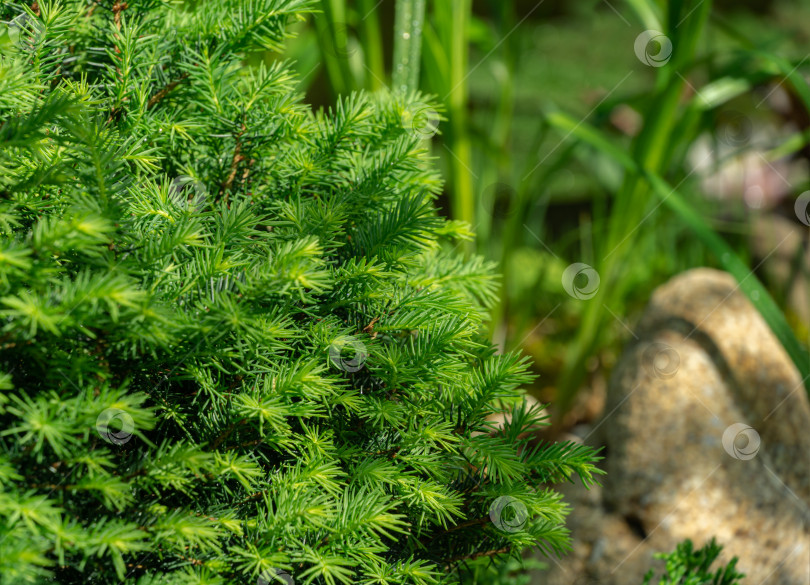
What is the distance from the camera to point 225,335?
437mm

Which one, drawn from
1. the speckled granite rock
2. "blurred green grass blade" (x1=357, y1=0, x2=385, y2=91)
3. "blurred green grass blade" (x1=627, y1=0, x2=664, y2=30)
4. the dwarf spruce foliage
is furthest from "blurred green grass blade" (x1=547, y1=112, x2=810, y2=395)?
the dwarf spruce foliage

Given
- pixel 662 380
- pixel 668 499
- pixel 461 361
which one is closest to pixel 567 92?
pixel 662 380

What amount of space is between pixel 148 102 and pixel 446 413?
318mm

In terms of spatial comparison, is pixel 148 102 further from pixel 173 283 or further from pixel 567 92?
pixel 567 92

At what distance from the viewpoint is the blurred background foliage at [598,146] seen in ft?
4.22

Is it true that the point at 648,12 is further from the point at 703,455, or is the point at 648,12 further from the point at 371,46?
the point at 703,455

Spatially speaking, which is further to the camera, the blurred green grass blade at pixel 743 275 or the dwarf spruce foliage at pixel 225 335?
the blurred green grass blade at pixel 743 275

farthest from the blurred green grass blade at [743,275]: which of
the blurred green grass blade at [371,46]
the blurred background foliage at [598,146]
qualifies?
the blurred green grass blade at [371,46]

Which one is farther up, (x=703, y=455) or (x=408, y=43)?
(x=408, y=43)

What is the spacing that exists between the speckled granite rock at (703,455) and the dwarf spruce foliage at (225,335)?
0.60 m

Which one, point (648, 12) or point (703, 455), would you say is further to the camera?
point (648, 12)

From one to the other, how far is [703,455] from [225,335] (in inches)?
34.4

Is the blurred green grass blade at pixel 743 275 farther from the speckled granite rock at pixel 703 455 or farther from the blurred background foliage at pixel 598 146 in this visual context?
the speckled granite rock at pixel 703 455

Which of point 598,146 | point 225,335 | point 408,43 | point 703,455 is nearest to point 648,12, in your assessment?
point 598,146
